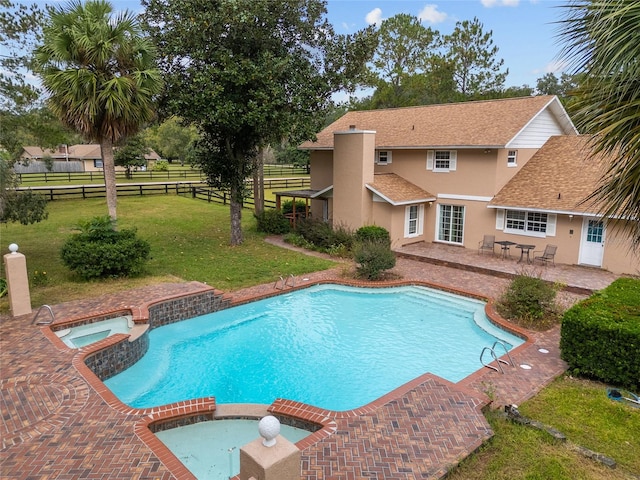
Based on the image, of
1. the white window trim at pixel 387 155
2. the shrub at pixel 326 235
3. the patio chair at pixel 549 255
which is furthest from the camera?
the white window trim at pixel 387 155

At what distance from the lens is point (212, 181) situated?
65.4ft

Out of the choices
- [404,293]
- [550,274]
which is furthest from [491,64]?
[404,293]

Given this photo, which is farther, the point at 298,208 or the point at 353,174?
the point at 298,208

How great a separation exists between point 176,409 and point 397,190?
15147 millimetres

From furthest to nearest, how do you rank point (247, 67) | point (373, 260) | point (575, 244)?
point (575, 244), point (247, 67), point (373, 260)

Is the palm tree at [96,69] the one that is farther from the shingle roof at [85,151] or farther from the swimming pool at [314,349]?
the shingle roof at [85,151]

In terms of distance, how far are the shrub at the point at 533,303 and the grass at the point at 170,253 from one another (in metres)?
7.55

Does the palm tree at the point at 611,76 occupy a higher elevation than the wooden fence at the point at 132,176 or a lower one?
higher

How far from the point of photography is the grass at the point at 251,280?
19.9ft

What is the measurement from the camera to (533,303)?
1184 centimetres

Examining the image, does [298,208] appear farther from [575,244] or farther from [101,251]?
[575,244]

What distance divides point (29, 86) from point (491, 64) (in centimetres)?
3807

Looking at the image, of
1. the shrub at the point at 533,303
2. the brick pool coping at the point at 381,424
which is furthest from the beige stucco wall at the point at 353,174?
the brick pool coping at the point at 381,424

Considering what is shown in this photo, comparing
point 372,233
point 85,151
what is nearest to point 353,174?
point 372,233
